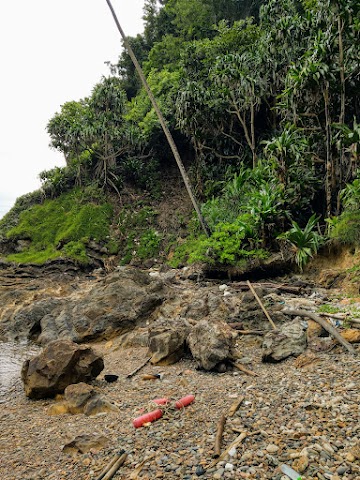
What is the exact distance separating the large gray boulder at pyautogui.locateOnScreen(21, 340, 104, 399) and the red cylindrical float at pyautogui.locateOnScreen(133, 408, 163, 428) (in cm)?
212

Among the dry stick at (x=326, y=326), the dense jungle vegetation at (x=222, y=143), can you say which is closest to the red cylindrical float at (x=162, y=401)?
the dry stick at (x=326, y=326)

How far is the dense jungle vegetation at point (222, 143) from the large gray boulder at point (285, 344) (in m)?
5.98

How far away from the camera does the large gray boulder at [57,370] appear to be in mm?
5801

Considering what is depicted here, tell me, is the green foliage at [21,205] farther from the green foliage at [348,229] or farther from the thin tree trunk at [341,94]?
the green foliage at [348,229]

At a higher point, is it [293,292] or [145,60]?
[145,60]

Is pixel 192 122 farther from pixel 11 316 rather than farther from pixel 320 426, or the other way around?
pixel 320 426

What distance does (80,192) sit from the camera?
27.0 meters

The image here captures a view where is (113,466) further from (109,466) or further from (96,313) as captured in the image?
(96,313)

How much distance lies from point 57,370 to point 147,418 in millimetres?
2339

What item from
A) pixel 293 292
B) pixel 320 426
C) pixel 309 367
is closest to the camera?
pixel 320 426

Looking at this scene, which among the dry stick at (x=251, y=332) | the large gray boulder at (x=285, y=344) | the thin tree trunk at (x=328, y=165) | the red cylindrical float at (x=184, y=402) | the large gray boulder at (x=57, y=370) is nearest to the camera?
the red cylindrical float at (x=184, y=402)

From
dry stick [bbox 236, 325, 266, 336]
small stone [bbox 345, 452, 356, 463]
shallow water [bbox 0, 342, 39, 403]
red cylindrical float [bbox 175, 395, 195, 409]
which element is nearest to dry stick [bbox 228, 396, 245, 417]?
red cylindrical float [bbox 175, 395, 195, 409]

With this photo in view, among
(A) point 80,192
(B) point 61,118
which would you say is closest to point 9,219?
(A) point 80,192

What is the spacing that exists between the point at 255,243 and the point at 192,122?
10.2 m
